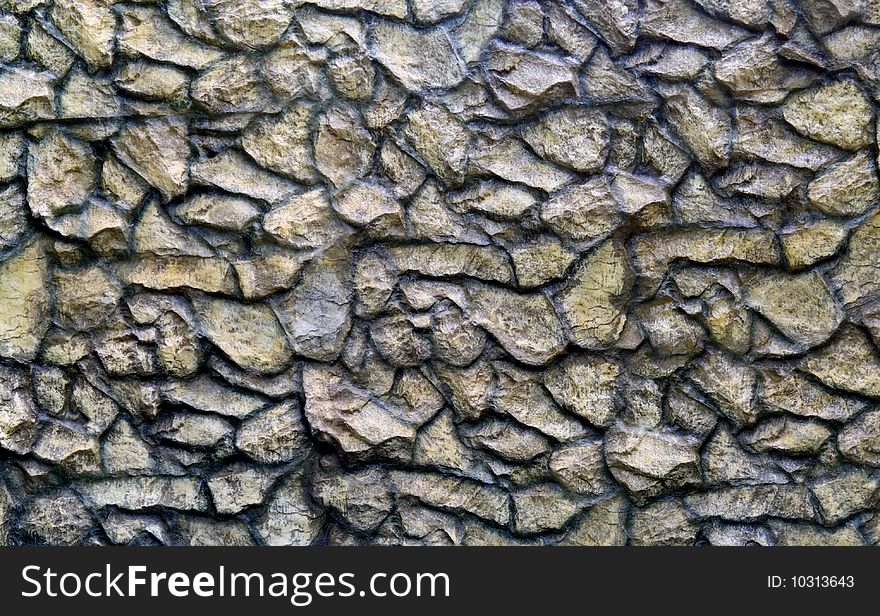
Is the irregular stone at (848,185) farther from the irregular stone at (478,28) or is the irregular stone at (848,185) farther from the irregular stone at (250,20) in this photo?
the irregular stone at (250,20)

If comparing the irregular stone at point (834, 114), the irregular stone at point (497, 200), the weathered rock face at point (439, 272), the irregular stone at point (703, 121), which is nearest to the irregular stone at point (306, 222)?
the weathered rock face at point (439, 272)

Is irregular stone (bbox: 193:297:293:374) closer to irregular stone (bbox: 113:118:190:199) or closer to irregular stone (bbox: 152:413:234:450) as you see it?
irregular stone (bbox: 152:413:234:450)

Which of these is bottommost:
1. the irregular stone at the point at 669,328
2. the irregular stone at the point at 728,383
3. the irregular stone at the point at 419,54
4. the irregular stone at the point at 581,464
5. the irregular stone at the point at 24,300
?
the irregular stone at the point at 581,464

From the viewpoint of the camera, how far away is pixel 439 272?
1866 millimetres

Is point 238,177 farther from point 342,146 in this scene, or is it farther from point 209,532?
point 209,532

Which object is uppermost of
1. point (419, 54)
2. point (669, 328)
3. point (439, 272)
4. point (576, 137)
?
point (419, 54)

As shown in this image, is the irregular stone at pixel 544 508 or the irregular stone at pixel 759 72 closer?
the irregular stone at pixel 759 72

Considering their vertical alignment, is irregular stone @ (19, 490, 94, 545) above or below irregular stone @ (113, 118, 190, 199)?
below

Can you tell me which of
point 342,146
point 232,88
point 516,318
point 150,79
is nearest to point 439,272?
point 516,318

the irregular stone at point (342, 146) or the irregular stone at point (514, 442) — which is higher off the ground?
the irregular stone at point (342, 146)

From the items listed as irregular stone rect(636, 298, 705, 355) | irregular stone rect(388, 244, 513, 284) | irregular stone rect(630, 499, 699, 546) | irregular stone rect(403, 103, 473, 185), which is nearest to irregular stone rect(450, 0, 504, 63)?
irregular stone rect(403, 103, 473, 185)

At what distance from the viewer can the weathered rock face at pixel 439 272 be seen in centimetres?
181

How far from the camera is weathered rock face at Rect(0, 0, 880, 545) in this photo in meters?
1.81

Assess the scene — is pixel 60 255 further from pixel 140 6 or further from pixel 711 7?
pixel 711 7
